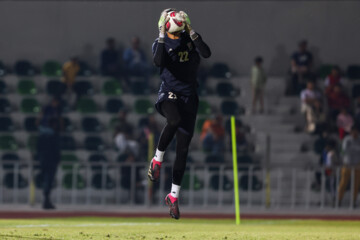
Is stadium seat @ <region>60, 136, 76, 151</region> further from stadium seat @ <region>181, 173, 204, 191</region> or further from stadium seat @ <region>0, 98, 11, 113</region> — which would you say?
stadium seat @ <region>181, 173, 204, 191</region>

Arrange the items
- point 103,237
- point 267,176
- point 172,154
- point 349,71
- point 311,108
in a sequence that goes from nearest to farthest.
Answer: point 103,237
point 267,176
point 172,154
point 311,108
point 349,71

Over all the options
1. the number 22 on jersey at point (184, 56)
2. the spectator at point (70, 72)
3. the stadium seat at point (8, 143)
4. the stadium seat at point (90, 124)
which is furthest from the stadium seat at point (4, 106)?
the number 22 on jersey at point (184, 56)

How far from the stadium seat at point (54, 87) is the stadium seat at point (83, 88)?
0.38m

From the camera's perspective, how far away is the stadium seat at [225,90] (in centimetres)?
2661

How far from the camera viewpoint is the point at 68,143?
25.0 meters

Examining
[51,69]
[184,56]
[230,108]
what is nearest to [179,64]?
[184,56]

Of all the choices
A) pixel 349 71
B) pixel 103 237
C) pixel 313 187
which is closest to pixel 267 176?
pixel 313 187

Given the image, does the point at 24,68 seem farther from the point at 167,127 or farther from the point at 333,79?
the point at 167,127

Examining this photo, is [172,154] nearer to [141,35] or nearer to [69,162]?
[69,162]

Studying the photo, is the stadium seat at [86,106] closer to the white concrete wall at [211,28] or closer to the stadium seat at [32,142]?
the stadium seat at [32,142]

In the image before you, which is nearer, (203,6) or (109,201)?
(109,201)

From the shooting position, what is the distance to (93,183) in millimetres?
23016

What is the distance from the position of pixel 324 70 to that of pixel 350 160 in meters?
5.29

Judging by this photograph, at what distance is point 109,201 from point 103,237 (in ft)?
40.1
